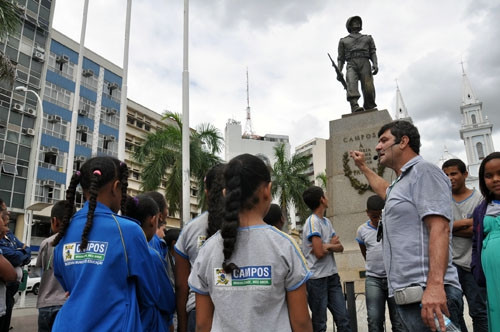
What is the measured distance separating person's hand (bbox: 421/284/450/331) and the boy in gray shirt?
7.02 ft

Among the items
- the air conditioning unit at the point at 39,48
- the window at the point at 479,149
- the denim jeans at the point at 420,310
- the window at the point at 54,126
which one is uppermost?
the window at the point at 479,149

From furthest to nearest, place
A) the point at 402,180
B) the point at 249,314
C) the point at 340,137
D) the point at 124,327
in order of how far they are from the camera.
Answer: the point at 340,137 < the point at 402,180 < the point at 124,327 < the point at 249,314

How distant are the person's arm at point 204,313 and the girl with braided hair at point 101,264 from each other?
0.36 m

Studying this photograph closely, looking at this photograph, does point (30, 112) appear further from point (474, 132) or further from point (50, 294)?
point (474, 132)

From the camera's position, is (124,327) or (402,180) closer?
(124,327)

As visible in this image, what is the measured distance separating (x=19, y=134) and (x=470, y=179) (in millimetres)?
75306

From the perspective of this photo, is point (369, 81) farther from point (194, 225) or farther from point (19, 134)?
point (19, 134)

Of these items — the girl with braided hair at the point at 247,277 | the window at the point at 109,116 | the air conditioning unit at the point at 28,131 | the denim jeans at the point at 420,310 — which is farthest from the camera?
the window at the point at 109,116

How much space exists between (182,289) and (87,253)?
0.80m

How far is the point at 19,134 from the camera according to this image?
28844 millimetres

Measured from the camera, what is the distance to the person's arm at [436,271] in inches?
75.4

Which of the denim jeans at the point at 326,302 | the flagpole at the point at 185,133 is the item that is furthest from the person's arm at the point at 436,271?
the flagpole at the point at 185,133

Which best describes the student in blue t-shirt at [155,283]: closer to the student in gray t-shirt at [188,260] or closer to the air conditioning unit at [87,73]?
the student in gray t-shirt at [188,260]

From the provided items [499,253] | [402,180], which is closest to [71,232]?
[402,180]
